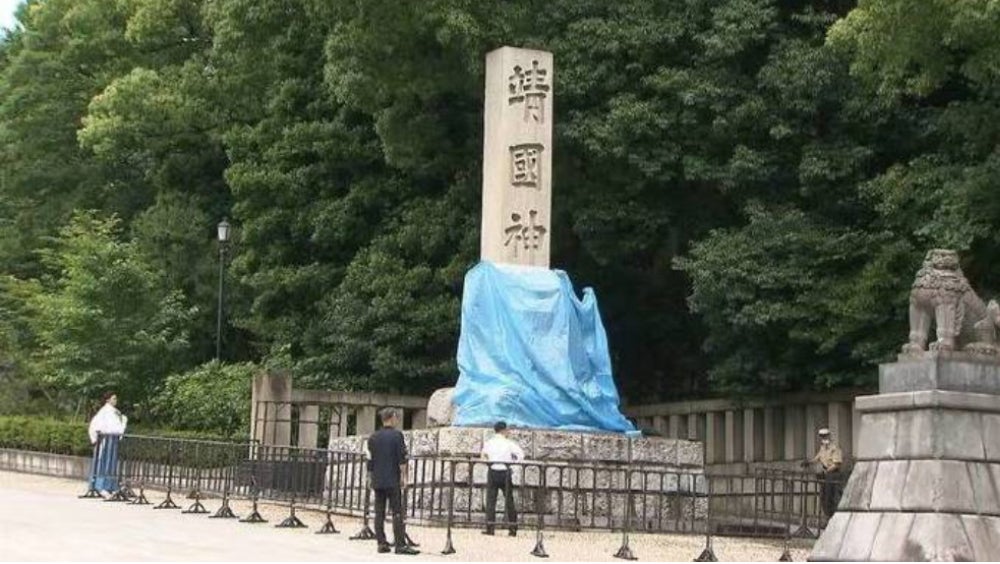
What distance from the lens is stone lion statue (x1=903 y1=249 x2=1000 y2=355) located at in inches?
476

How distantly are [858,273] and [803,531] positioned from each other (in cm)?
539

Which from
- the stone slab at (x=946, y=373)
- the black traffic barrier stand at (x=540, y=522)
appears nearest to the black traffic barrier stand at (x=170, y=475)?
the black traffic barrier stand at (x=540, y=522)

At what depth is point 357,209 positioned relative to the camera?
2831 cm

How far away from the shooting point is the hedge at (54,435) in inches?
990

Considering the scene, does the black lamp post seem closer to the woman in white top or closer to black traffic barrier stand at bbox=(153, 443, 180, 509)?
the woman in white top

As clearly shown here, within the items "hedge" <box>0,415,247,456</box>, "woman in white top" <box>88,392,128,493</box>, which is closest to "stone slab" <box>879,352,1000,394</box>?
"woman in white top" <box>88,392,128,493</box>

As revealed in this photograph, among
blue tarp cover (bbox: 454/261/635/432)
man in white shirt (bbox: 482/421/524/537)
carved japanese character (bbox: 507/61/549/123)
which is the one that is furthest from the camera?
carved japanese character (bbox: 507/61/549/123)

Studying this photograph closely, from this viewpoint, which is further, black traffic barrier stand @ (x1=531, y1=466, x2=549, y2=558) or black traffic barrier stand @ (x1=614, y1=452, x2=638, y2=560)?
black traffic barrier stand @ (x1=614, y1=452, x2=638, y2=560)

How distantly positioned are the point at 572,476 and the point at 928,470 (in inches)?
248

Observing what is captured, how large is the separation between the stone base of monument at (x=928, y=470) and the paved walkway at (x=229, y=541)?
8.61ft

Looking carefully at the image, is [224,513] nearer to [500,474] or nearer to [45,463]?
[500,474]

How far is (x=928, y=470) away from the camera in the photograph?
11422 millimetres

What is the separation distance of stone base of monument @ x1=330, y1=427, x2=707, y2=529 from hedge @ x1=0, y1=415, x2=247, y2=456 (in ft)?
28.2

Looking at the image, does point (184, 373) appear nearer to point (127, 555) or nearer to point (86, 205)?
point (86, 205)
